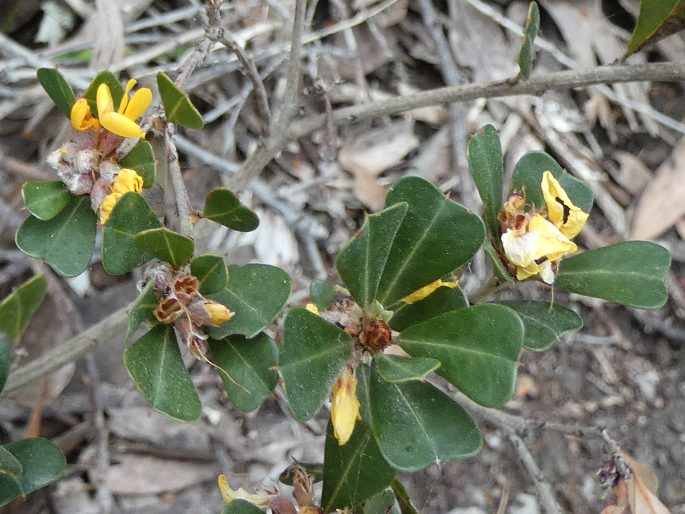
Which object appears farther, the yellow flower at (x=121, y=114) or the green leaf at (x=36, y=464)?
the green leaf at (x=36, y=464)

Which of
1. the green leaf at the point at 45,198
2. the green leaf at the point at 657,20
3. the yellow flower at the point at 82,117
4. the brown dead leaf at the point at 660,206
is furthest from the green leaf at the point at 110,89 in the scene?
the brown dead leaf at the point at 660,206

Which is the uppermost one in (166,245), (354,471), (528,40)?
(528,40)

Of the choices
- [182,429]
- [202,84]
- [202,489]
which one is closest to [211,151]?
[202,84]

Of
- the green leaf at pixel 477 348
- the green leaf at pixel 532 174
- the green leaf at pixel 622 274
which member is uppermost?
the green leaf at pixel 532 174

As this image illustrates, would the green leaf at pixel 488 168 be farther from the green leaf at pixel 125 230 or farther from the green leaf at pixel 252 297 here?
the green leaf at pixel 125 230

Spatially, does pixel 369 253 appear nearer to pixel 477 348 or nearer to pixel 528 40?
pixel 477 348

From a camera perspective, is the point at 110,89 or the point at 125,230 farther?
the point at 110,89

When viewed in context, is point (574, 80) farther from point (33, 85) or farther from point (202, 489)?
point (33, 85)

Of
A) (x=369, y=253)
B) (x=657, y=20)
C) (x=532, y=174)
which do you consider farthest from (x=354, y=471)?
(x=657, y=20)
